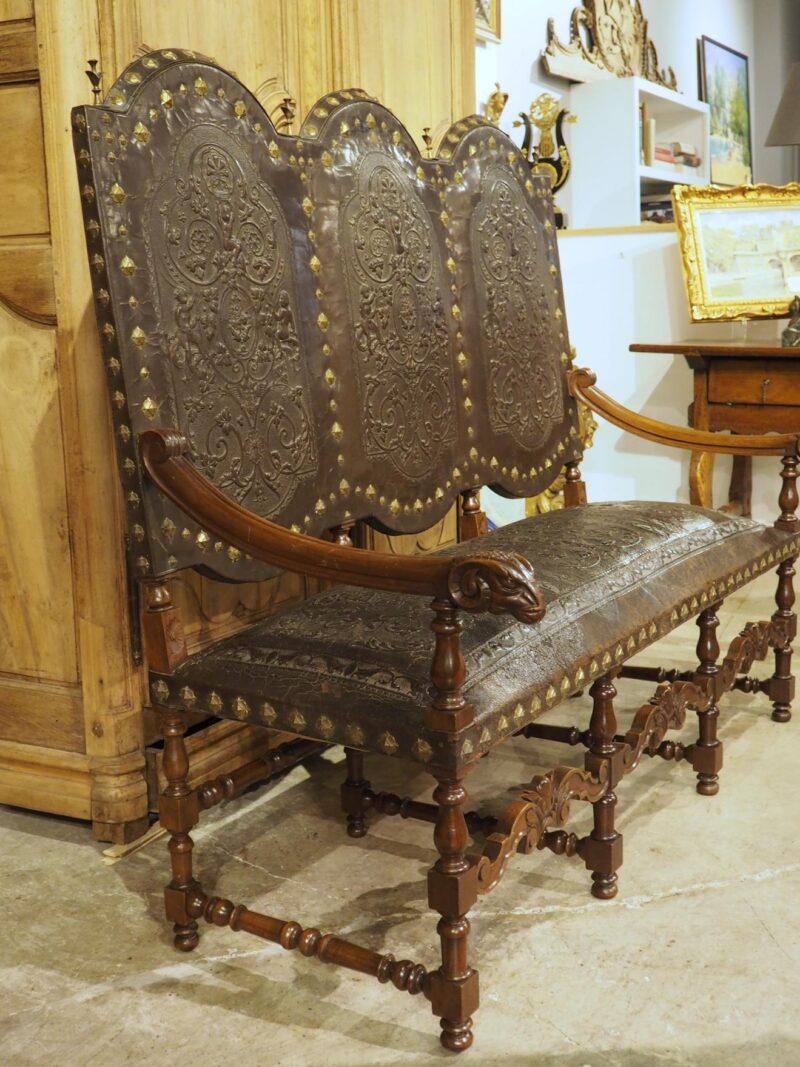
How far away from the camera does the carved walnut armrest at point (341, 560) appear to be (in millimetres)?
1562

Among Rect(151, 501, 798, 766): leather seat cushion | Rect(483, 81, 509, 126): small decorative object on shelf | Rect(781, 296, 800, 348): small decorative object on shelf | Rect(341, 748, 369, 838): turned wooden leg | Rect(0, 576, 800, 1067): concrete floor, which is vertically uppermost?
Rect(483, 81, 509, 126): small decorative object on shelf

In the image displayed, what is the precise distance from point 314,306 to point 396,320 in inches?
10.6

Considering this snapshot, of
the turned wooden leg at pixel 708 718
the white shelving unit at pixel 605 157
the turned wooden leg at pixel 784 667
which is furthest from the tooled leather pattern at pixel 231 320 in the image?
the white shelving unit at pixel 605 157

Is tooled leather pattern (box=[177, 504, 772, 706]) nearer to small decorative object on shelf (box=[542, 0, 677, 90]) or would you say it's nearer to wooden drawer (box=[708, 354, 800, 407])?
wooden drawer (box=[708, 354, 800, 407])

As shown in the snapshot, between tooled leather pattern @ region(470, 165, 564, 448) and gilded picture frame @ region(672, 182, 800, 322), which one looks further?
gilded picture frame @ region(672, 182, 800, 322)

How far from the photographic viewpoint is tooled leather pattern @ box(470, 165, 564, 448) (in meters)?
2.83

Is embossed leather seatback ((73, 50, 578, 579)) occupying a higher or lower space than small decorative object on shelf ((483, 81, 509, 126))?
lower

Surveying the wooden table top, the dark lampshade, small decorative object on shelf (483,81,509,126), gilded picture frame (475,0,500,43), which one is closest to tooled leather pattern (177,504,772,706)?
the wooden table top

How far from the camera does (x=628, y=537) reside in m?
2.43

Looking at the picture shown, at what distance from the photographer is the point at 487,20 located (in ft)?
16.8

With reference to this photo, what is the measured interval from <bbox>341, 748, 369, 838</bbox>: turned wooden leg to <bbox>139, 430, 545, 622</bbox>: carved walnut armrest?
→ 2.56ft

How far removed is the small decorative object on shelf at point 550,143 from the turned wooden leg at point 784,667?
2.79 metres

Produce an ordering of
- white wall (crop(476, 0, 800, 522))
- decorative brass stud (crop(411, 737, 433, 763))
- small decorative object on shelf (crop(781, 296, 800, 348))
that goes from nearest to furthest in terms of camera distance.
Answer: decorative brass stud (crop(411, 737, 433, 763)) → small decorative object on shelf (crop(781, 296, 800, 348)) → white wall (crop(476, 0, 800, 522))

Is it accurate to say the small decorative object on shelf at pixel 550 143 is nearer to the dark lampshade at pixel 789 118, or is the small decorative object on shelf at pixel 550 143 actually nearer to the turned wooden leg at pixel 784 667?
the dark lampshade at pixel 789 118
